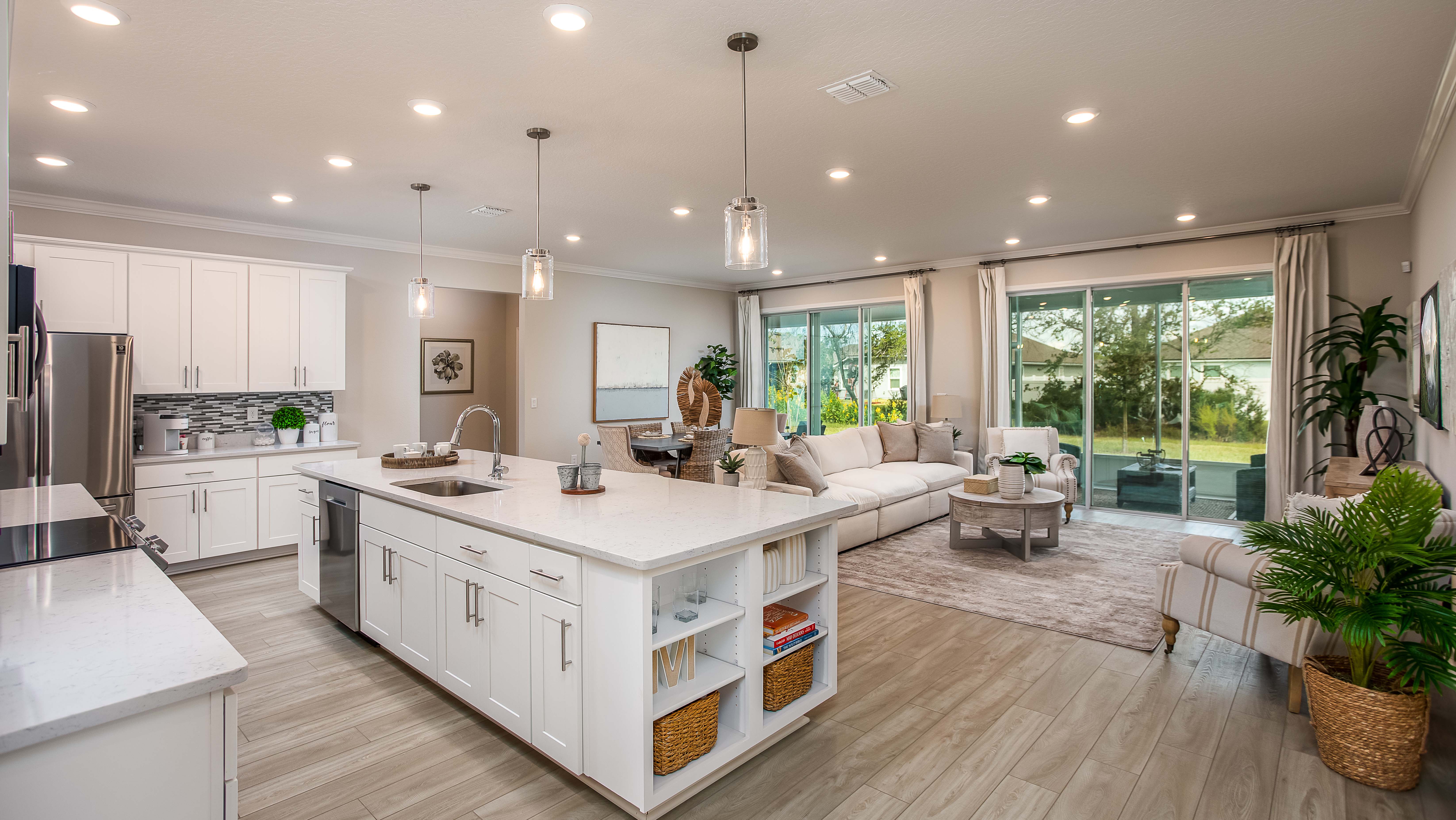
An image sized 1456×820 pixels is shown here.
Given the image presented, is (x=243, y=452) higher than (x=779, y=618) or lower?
higher

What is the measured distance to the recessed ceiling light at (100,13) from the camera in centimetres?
234

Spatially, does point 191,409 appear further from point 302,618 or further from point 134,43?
point 134,43

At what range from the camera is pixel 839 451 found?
652cm

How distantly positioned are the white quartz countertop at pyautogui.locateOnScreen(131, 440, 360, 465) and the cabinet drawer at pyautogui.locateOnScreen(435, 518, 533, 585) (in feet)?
10.7

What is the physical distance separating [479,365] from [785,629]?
7.12m

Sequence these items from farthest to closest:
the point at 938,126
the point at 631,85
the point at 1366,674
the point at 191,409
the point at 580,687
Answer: the point at 191,409 < the point at 938,126 < the point at 631,85 < the point at 1366,674 < the point at 580,687

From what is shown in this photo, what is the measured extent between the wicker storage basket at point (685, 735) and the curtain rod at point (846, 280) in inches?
262

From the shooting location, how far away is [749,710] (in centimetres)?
237

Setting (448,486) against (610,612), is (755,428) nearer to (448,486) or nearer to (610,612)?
(448,486)

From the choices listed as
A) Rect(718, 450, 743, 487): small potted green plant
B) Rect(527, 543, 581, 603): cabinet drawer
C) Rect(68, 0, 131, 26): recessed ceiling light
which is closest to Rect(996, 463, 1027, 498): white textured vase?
Rect(718, 450, 743, 487): small potted green plant

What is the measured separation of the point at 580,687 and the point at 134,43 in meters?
2.92

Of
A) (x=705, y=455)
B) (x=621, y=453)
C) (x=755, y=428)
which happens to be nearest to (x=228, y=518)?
(x=621, y=453)

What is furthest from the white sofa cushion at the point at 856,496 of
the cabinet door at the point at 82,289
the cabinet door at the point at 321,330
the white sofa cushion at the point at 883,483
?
the cabinet door at the point at 82,289

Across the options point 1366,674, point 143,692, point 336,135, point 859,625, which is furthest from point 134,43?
point 1366,674
